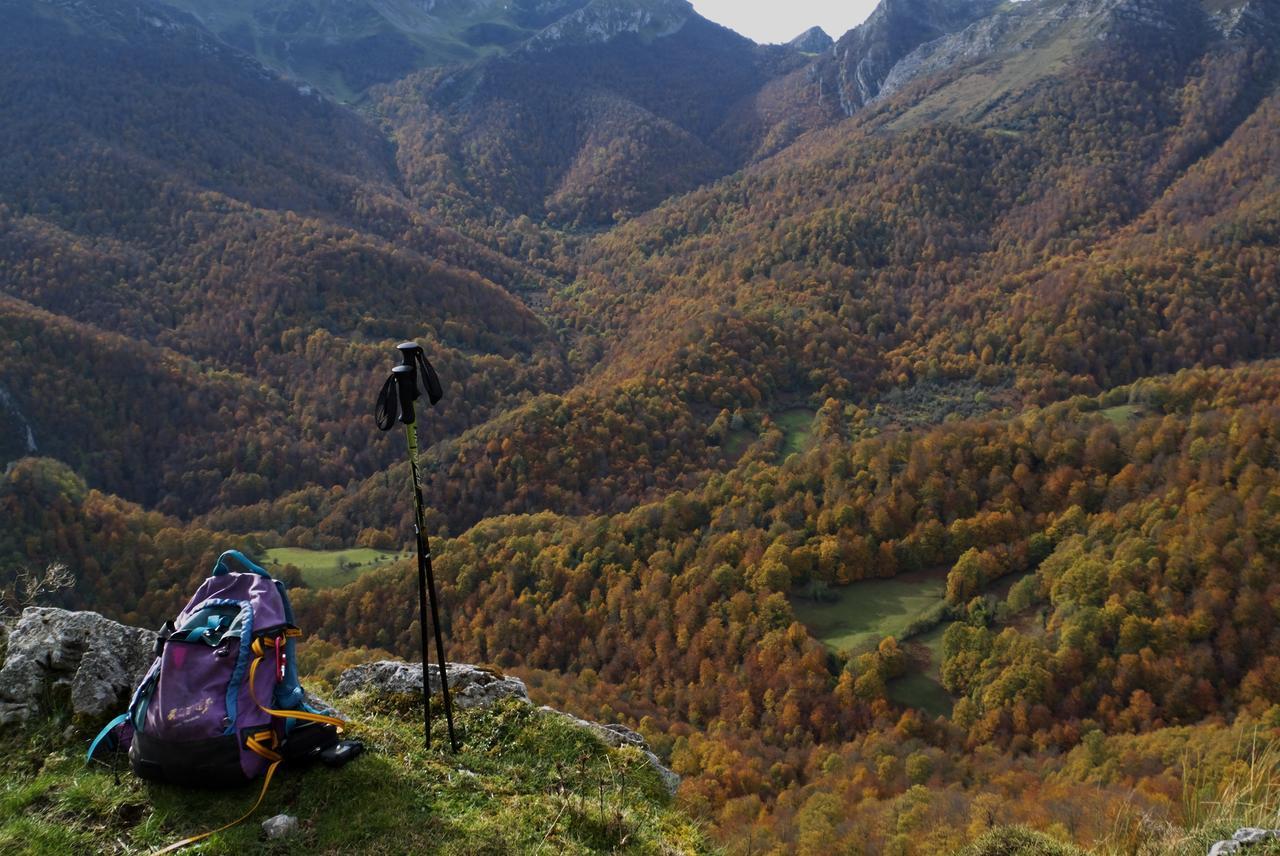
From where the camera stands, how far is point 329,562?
256ft

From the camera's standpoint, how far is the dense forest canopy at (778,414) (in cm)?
4281

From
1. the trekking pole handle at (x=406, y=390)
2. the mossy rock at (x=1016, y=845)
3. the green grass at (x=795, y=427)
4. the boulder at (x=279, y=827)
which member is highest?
the trekking pole handle at (x=406, y=390)

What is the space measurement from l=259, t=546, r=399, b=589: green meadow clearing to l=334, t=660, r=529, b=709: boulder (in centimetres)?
6737

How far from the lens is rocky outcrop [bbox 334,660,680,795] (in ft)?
28.8

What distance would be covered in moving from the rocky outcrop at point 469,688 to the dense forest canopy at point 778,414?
1.23 m

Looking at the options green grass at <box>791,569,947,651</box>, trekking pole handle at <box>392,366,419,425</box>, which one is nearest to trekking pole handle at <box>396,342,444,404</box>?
trekking pole handle at <box>392,366,419,425</box>

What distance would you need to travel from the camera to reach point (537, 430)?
3634 inches

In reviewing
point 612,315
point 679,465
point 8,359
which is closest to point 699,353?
point 679,465

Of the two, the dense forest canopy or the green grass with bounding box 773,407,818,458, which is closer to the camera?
the dense forest canopy

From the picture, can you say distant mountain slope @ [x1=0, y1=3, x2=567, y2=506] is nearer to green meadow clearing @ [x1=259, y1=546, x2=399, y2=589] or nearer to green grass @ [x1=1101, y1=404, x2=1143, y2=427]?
green meadow clearing @ [x1=259, y1=546, x2=399, y2=589]

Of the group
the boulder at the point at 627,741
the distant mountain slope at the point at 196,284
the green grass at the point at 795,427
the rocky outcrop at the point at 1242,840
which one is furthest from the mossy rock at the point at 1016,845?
the distant mountain slope at the point at 196,284

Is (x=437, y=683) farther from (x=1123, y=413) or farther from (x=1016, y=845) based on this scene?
(x=1123, y=413)

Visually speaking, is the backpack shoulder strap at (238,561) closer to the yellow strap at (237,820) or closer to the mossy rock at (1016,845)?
the yellow strap at (237,820)

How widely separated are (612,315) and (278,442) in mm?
74751
